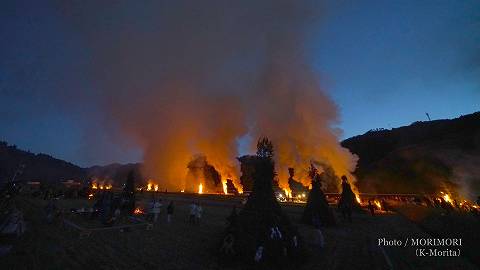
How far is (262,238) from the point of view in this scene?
10.8 m

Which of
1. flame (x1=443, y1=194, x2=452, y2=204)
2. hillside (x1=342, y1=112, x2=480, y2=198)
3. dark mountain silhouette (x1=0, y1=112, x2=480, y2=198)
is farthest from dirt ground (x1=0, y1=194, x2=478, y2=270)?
hillside (x1=342, y1=112, x2=480, y2=198)

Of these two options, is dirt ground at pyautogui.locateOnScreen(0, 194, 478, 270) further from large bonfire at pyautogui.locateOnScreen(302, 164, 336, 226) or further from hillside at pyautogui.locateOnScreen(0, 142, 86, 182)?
hillside at pyautogui.locateOnScreen(0, 142, 86, 182)

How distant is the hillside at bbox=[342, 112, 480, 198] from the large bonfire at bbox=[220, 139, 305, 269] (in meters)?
55.9

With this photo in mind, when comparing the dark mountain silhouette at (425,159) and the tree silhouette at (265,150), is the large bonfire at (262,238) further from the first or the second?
the dark mountain silhouette at (425,159)

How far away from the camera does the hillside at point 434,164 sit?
166 ft

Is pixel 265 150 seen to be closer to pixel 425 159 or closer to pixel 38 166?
pixel 425 159

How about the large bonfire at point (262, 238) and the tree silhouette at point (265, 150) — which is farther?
the tree silhouette at point (265, 150)

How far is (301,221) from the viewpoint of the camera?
21969mm

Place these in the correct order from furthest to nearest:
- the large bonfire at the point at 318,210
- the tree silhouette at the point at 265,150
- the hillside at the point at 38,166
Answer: the hillside at the point at 38,166, the large bonfire at the point at 318,210, the tree silhouette at the point at 265,150

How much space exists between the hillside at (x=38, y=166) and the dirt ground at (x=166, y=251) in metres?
149

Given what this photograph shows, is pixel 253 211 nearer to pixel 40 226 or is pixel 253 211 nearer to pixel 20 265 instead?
pixel 20 265

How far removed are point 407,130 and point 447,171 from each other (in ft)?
137

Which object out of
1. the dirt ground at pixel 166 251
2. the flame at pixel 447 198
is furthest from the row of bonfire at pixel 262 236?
the flame at pixel 447 198

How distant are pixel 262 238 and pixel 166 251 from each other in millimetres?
5424
